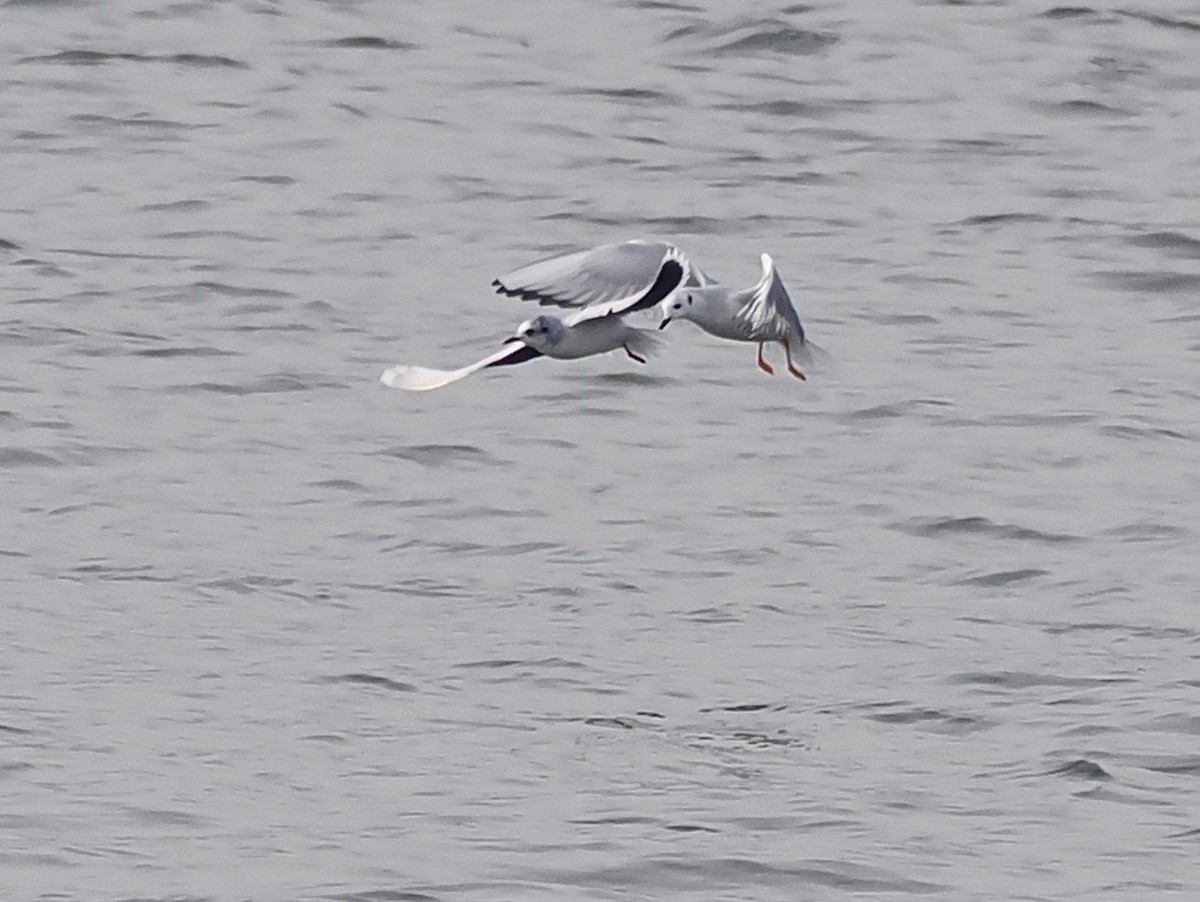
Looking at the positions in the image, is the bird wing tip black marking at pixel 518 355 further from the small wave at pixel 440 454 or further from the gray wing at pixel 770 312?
the small wave at pixel 440 454

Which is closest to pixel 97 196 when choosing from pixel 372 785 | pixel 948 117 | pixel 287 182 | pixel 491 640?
pixel 287 182

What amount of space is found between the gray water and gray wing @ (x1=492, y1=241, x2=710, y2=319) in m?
A: 1.39

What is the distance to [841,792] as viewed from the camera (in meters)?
10.1

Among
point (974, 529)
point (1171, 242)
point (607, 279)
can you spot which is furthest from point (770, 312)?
point (1171, 242)

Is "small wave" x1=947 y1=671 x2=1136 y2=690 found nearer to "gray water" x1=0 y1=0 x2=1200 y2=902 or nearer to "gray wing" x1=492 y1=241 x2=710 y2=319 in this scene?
"gray water" x1=0 y1=0 x2=1200 y2=902

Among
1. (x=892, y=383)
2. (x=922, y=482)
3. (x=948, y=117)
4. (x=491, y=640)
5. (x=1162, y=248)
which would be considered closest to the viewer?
(x=491, y=640)

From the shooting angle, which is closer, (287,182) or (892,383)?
(892,383)

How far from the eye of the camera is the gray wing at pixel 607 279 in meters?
9.74

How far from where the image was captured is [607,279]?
9.93 meters

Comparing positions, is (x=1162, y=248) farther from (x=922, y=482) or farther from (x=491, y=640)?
(x=491, y=640)

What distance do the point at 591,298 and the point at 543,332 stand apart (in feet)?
0.60

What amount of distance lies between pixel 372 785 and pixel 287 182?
811cm

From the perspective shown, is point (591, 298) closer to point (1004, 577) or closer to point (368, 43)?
point (1004, 577)

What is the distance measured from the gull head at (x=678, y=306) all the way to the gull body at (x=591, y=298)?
51 millimetres
